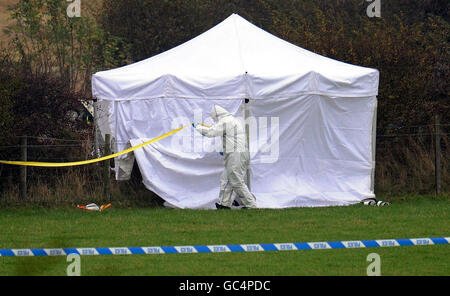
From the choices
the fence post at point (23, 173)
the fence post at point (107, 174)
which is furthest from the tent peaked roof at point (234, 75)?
the fence post at point (23, 173)

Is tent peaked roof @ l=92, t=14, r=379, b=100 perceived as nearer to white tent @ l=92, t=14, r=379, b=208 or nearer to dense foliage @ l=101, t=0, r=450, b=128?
white tent @ l=92, t=14, r=379, b=208

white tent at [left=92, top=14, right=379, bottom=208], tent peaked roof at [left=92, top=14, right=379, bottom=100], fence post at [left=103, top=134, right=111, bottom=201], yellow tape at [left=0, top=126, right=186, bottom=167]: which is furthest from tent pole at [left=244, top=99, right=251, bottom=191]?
fence post at [left=103, top=134, right=111, bottom=201]

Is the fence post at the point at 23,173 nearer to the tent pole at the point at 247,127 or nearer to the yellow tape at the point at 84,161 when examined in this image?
the yellow tape at the point at 84,161

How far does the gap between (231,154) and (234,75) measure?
1593mm

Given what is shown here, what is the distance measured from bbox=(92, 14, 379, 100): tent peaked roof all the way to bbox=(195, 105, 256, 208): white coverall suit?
2.39ft

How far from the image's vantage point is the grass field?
8445mm

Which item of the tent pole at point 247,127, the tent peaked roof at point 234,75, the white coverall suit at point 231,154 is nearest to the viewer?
the white coverall suit at point 231,154

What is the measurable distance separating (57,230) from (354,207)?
17.6 ft

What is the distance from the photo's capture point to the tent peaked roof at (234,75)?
1460cm

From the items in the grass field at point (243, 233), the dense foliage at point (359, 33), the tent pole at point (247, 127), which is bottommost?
the grass field at point (243, 233)

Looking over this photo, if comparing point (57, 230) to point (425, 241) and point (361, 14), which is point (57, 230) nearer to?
point (425, 241)

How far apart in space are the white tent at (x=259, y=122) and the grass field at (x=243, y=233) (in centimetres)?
78
